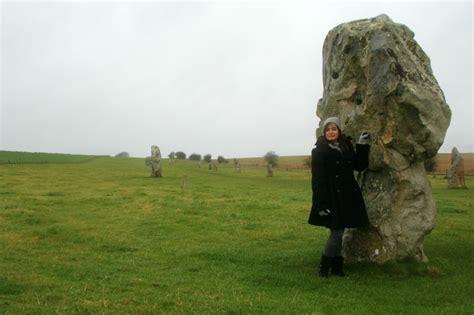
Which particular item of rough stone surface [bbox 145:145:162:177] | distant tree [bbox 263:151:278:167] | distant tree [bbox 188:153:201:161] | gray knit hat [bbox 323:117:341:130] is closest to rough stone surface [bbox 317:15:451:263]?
gray knit hat [bbox 323:117:341:130]

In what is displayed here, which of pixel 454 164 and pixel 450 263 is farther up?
pixel 454 164

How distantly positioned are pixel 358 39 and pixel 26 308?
7985mm

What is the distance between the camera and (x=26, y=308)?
7.18 metres

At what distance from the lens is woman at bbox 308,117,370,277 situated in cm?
902

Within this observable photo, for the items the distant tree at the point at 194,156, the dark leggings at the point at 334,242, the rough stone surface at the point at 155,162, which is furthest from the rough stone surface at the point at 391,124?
the distant tree at the point at 194,156

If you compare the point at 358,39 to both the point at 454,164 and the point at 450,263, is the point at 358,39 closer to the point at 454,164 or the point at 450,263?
the point at 450,263

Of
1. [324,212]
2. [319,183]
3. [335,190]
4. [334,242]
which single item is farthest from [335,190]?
[334,242]

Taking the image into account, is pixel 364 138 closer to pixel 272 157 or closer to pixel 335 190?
pixel 335 190

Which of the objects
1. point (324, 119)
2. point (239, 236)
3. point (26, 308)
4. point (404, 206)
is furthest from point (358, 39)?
point (26, 308)

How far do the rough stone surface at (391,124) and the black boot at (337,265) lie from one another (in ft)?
2.33

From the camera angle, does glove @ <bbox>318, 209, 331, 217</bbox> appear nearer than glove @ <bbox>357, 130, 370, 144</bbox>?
Yes

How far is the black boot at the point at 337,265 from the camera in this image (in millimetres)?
9284

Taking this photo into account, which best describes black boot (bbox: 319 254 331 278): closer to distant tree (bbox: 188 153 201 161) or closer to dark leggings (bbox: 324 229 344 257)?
dark leggings (bbox: 324 229 344 257)

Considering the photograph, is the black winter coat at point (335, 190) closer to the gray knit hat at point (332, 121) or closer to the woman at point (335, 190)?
the woman at point (335, 190)
